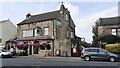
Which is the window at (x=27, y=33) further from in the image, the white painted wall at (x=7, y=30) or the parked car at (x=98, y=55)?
the parked car at (x=98, y=55)

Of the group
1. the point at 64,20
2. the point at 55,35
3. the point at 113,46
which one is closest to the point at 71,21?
the point at 64,20

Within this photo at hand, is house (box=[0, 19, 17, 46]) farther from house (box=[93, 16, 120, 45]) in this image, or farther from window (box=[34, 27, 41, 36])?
house (box=[93, 16, 120, 45])

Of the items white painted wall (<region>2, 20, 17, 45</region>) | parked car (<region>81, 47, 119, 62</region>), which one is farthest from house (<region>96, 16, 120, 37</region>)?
white painted wall (<region>2, 20, 17, 45</region>)

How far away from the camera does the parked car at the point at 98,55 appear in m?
30.9

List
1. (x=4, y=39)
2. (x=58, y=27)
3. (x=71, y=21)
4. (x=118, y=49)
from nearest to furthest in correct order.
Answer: (x=118, y=49) → (x=58, y=27) → (x=71, y=21) → (x=4, y=39)

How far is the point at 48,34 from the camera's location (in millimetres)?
45562

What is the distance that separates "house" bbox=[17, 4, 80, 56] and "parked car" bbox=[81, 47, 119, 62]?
1138 cm

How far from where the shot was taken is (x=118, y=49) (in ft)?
124

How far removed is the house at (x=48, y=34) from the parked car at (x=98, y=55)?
448 inches

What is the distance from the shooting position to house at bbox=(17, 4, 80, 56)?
146 ft

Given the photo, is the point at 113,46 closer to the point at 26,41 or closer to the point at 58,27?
the point at 58,27

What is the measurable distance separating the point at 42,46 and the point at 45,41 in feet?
3.58

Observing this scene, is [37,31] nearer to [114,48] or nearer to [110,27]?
[110,27]

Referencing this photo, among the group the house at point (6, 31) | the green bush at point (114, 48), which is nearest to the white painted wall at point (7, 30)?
the house at point (6, 31)
